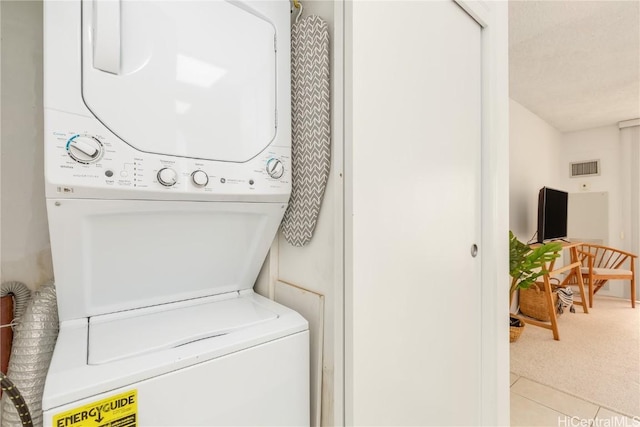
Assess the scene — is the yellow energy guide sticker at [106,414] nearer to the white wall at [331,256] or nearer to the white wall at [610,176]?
the white wall at [331,256]

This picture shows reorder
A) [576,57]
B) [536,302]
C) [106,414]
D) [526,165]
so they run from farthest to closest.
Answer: [526,165], [536,302], [576,57], [106,414]

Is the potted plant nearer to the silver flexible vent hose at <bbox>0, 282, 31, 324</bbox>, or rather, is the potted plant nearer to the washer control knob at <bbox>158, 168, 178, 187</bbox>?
the washer control knob at <bbox>158, 168, 178, 187</bbox>

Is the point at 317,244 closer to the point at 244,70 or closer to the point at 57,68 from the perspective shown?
the point at 244,70

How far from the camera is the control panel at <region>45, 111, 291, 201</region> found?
0.58 m

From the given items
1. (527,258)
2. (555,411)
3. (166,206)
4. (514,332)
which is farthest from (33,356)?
(514,332)

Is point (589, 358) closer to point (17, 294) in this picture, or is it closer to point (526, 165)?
point (526, 165)

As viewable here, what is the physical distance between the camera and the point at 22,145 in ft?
2.67

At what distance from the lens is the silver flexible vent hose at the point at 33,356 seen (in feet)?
2.15

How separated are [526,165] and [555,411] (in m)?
2.71

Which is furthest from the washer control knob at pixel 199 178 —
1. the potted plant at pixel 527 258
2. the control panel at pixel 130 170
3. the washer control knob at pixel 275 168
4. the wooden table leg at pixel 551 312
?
the wooden table leg at pixel 551 312

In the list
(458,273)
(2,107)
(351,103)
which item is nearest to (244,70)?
(351,103)

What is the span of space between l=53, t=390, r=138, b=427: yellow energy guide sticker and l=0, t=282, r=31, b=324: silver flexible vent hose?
0.48 metres

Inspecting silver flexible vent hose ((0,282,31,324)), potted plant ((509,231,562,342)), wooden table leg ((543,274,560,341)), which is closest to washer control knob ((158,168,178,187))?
silver flexible vent hose ((0,282,31,324))

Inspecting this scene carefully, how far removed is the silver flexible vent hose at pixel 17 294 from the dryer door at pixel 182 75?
0.56 m
